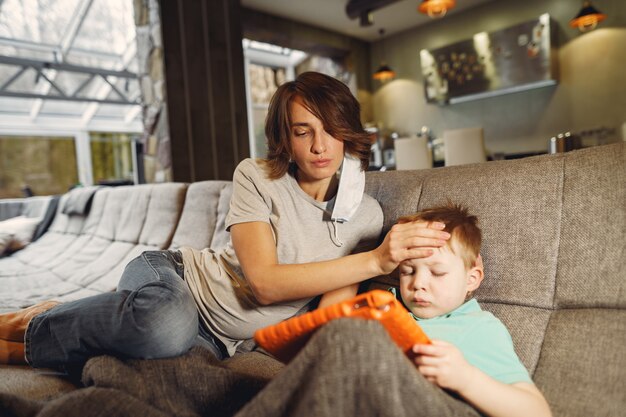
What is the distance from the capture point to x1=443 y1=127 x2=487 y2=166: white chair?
4461mm

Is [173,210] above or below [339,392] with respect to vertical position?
above

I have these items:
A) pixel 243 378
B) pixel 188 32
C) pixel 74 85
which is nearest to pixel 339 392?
pixel 243 378

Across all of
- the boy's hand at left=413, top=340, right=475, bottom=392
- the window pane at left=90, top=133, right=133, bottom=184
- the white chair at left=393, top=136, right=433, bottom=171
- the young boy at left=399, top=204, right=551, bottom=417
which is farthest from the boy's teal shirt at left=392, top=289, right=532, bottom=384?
the window pane at left=90, top=133, right=133, bottom=184

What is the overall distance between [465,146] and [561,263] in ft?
12.1

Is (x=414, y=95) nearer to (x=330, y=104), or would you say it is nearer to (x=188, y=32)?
(x=188, y=32)

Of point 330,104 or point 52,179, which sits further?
point 52,179

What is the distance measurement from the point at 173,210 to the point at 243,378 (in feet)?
6.01

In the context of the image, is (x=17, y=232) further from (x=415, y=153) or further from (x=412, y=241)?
(x=412, y=241)

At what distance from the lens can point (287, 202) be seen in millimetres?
1331

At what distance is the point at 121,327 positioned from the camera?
107 centimetres

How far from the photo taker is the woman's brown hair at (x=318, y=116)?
1259 mm

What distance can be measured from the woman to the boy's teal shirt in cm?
18

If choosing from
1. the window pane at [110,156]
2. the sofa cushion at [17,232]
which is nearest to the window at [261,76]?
the window pane at [110,156]

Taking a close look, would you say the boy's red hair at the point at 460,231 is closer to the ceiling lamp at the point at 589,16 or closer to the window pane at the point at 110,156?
the ceiling lamp at the point at 589,16
